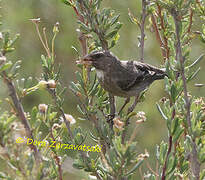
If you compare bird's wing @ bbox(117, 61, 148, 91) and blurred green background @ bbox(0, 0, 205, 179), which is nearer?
bird's wing @ bbox(117, 61, 148, 91)

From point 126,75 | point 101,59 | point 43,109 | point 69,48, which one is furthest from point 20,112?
point 69,48

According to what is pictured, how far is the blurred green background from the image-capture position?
639 cm

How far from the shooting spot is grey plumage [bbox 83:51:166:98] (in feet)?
15.5

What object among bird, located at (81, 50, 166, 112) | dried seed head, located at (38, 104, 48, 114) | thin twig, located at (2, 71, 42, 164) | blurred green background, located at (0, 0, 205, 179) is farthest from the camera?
blurred green background, located at (0, 0, 205, 179)

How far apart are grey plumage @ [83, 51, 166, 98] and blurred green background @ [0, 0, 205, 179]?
121 cm

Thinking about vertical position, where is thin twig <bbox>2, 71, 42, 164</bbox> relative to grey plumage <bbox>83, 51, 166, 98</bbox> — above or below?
above

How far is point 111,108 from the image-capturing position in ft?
10.7

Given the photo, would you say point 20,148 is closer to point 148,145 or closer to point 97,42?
point 97,42

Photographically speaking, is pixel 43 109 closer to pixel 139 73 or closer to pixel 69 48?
pixel 139 73

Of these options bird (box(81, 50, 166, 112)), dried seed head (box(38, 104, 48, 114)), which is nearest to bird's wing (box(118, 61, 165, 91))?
bird (box(81, 50, 166, 112))

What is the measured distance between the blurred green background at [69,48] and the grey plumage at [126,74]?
3.98ft

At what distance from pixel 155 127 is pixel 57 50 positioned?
2098 mm

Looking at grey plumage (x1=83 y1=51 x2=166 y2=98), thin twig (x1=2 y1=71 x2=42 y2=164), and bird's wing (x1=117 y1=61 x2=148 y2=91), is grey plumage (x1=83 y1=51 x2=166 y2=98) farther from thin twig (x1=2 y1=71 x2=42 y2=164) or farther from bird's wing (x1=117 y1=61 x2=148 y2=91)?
thin twig (x1=2 y1=71 x2=42 y2=164)

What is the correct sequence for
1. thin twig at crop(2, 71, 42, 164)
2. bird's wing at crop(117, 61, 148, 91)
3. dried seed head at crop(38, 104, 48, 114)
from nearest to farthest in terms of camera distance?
thin twig at crop(2, 71, 42, 164), dried seed head at crop(38, 104, 48, 114), bird's wing at crop(117, 61, 148, 91)
